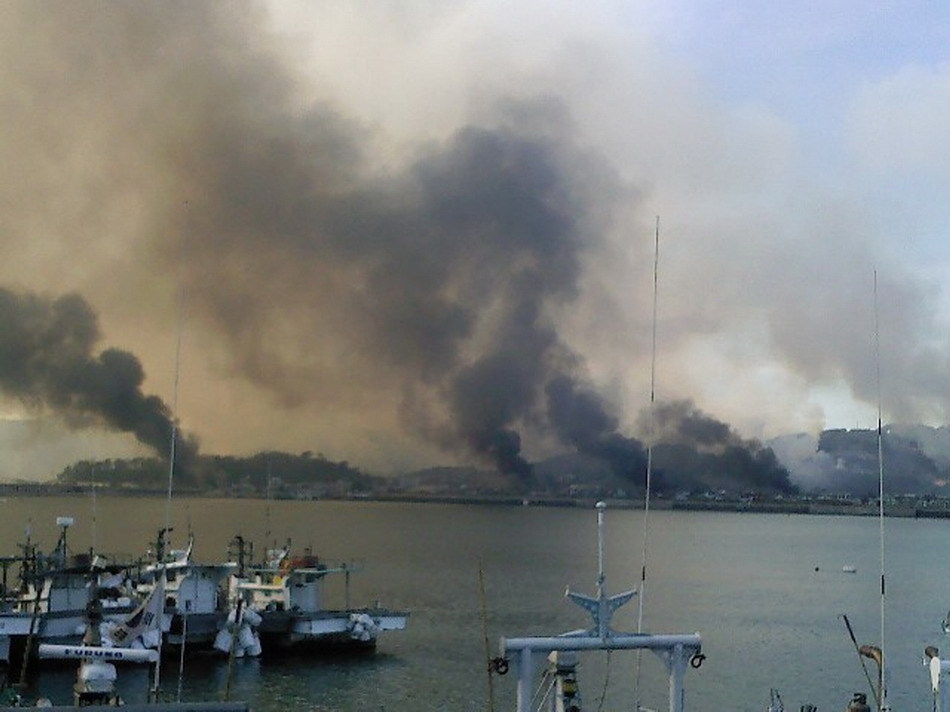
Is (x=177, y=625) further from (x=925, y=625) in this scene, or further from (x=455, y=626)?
(x=925, y=625)

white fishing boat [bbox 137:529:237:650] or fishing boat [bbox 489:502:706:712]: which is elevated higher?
fishing boat [bbox 489:502:706:712]

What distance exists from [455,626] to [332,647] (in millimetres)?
21553

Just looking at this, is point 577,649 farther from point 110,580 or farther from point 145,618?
point 110,580

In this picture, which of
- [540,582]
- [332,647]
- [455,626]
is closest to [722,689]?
[332,647]

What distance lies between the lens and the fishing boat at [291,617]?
68.1 meters

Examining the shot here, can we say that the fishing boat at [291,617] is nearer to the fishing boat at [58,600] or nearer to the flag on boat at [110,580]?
the fishing boat at [58,600]

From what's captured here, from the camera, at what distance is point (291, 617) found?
69562mm

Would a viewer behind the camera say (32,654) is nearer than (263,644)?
Yes

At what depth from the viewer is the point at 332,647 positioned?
70.3 meters

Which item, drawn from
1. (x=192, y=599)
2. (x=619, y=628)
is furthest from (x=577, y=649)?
(x=619, y=628)

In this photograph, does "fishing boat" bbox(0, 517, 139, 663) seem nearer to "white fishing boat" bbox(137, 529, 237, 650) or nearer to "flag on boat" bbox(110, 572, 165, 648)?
"flag on boat" bbox(110, 572, 165, 648)

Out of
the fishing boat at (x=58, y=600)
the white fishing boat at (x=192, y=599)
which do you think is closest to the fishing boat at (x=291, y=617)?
the white fishing boat at (x=192, y=599)

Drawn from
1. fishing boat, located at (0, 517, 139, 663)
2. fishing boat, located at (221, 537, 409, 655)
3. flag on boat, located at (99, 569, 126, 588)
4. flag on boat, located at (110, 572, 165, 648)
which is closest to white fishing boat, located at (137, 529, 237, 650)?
fishing boat, located at (221, 537, 409, 655)

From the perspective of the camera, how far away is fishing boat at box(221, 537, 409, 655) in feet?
223
